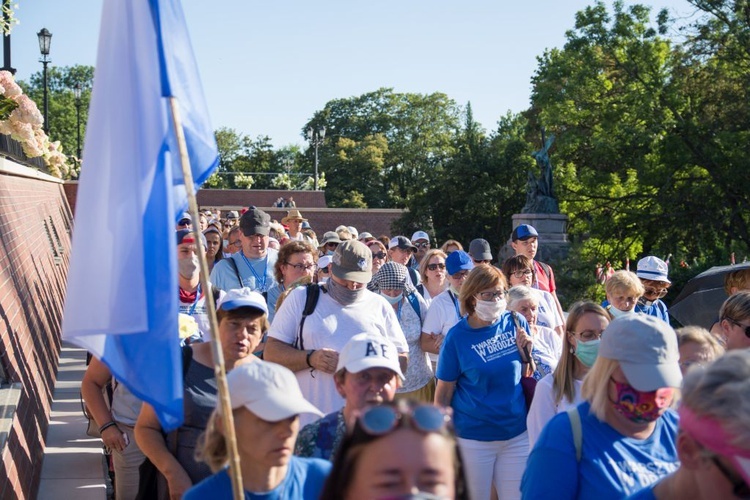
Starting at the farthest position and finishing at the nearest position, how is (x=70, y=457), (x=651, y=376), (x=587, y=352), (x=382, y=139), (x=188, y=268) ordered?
1. (x=382, y=139)
2. (x=70, y=457)
3. (x=188, y=268)
4. (x=587, y=352)
5. (x=651, y=376)

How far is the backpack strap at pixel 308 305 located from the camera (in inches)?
231

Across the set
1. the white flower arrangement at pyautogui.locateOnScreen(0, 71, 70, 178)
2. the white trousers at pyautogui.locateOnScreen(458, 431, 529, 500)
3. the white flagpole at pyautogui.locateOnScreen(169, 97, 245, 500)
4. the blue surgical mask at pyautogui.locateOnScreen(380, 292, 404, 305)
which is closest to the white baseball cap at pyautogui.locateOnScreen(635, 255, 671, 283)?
the blue surgical mask at pyautogui.locateOnScreen(380, 292, 404, 305)

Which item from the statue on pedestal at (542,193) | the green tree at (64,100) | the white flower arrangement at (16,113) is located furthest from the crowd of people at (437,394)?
the green tree at (64,100)

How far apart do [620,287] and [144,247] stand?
4.72 m

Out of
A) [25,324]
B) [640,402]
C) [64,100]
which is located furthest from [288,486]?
[64,100]

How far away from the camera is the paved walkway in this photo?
302 inches

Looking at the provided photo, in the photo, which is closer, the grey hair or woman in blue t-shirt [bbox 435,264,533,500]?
the grey hair

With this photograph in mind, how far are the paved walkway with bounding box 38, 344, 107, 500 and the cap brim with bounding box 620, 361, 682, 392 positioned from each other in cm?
542

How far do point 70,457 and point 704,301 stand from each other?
20.2 feet

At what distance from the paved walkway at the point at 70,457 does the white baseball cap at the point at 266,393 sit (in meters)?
4.77

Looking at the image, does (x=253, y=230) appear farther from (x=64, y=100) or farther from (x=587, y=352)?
(x=64, y=100)

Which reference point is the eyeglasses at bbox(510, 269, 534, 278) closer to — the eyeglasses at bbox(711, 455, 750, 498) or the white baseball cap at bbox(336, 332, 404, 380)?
the white baseball cap at bbox(336, 332, 404, 380)

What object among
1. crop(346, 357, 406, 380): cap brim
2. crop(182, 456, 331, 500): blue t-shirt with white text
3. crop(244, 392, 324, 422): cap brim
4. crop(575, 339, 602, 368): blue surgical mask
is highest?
crop(244, 392, 324, 422): cap brim

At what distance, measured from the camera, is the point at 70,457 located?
8.65 meters
